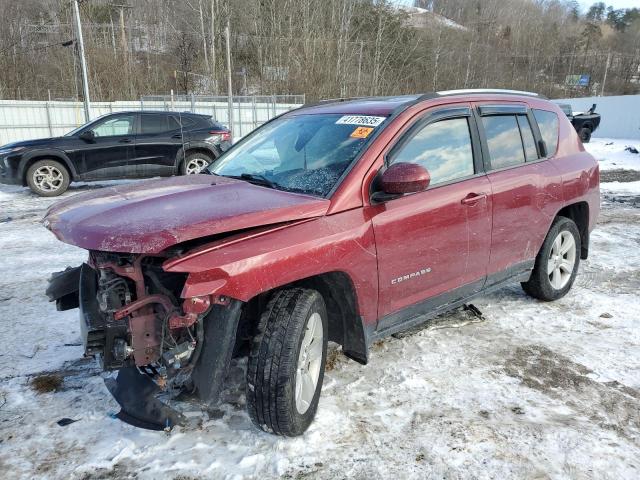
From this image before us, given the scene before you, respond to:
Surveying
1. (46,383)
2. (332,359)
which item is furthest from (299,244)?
(46,383)

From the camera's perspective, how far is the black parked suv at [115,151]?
33.1 feet

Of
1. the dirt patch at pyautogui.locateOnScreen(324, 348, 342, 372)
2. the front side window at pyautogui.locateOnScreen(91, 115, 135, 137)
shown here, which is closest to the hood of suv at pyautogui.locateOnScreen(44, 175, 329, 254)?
the dirt patch at pyautogui.locateOnScreen(324, 348, 342, 372)

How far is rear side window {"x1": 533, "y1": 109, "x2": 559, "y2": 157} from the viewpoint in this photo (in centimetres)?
438

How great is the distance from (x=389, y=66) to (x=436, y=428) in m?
43.0

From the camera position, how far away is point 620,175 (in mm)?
13367

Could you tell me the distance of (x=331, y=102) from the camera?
13.2ft

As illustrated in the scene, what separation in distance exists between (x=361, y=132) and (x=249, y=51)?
125 ft

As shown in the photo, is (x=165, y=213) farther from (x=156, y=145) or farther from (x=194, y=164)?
(x=194, y=164)

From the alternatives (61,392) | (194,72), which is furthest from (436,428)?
(194,72)

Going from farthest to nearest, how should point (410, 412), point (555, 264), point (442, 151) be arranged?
point (555, 264)
point (442, 151)
point (410, 412)

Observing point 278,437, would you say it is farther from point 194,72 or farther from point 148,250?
point 194,72

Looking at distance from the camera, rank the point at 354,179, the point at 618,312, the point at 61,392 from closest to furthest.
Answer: the point at 354,179, the point at 61,392, the point at 618,312

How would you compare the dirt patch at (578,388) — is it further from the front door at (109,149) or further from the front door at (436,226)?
the front door at (109,149)

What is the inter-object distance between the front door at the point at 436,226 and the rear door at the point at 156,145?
8.74 meters
